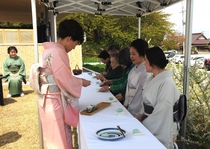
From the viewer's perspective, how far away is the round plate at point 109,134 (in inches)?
51.2

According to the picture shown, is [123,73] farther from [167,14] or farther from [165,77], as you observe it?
[167,14]

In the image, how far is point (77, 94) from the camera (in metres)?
1.83

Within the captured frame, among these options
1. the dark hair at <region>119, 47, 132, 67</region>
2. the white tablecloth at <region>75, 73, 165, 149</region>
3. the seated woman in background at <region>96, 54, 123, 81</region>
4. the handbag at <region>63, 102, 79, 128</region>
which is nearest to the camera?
the white tablecloth at <region>75, 73, 165, 149</region>

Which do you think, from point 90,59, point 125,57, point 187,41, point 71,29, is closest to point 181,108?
point 125,57

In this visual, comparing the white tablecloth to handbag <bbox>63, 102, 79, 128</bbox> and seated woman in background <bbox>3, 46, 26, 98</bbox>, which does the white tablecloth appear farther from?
seated woman in background <bbox>3, 46, 26, 98</bbox>

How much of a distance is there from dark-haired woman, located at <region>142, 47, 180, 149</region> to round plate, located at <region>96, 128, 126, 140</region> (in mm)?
450

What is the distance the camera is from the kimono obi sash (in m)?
1.78

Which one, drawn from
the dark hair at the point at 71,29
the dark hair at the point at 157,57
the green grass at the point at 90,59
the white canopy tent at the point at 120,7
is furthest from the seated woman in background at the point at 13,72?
the green grass at the point at 90,59

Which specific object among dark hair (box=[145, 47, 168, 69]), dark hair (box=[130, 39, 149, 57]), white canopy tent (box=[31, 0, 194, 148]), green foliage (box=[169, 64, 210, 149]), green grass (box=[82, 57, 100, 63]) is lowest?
green foliage (box=[169, 64, 210, 149])

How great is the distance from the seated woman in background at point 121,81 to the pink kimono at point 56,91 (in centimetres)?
89

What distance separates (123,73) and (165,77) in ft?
3.36

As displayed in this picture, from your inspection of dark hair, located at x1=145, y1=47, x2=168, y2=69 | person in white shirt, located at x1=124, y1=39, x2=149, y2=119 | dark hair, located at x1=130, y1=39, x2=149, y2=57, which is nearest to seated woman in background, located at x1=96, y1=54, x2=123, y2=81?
person in white shirt, located at x1=124, y1=39, x2=149, y2=119

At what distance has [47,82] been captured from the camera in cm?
180

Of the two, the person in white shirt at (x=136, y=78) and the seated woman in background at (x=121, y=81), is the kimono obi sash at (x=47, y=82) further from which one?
the seated woman in background at (x=121, y=81)
